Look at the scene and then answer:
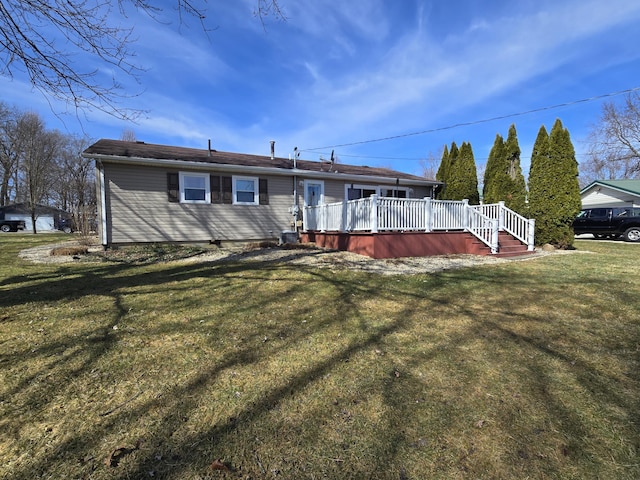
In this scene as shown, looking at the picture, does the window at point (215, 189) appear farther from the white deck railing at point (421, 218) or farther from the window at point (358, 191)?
the window at point (358, 191)

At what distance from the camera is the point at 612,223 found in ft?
53.5

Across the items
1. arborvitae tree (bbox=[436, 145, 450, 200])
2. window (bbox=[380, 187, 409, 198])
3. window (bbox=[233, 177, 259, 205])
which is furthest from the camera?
arborvitae tree (bbox=[436, 145, 450, 200])

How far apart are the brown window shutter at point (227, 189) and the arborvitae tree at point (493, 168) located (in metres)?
10.3

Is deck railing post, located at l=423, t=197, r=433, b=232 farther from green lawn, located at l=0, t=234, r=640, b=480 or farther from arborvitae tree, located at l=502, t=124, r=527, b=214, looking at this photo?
arborvitae tree, located at l=502, t=124, r=527, b=214

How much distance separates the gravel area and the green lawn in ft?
7.90

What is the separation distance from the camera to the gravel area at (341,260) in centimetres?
730

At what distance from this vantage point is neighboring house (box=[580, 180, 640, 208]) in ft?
76.1

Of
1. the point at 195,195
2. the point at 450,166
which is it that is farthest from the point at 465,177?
the point at 195,195

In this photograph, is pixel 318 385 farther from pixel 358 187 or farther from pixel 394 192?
pixel 394 192

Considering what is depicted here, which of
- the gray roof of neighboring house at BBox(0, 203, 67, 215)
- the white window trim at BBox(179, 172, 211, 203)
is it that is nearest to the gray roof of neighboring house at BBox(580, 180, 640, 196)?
the white window trim at BBox(179, 172, 211, 203)

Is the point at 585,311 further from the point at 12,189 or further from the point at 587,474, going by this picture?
the point at 12,189

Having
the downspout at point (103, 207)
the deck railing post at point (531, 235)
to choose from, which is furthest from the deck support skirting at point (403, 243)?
the downspout at point (103, 207)

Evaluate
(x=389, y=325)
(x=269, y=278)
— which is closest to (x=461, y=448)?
(x=389, y=325)

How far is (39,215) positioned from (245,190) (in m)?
44.4
